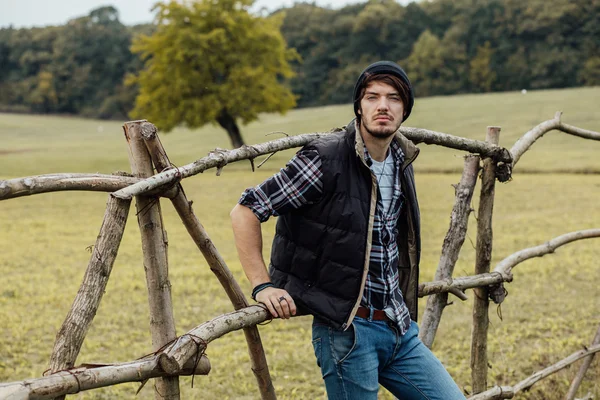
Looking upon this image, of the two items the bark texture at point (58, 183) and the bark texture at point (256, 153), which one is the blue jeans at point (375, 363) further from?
the bark texture at point (58, 183)

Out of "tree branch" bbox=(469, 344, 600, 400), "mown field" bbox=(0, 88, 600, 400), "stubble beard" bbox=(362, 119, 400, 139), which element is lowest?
"mown field" bbox=(0, 88, 600, 400)

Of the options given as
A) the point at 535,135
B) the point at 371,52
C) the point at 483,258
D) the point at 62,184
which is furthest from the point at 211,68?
the point at 371,52

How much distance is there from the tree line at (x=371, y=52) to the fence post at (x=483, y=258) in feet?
197

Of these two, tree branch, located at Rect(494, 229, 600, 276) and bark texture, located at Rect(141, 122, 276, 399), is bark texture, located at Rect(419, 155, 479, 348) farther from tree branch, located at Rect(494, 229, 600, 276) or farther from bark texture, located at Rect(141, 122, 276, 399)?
bark texture, located at Rect(141, 122, 276, 399)

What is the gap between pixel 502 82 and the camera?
6316 cm

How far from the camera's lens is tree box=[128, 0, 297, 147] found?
3159 cm

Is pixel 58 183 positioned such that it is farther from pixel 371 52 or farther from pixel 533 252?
pixel 371 52

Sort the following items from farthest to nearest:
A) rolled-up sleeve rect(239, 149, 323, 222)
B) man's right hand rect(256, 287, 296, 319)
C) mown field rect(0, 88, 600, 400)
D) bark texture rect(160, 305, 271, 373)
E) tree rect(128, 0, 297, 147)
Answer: tree rect(128, 0, 297, 147) → mown field rect(0, 88, 600, 400) → man's right hand rect(256, 287, 296, 319) → rolled-up sleeve rect(239, 149, 323, 222) → bark texture rect(160, 305, 271, 373)

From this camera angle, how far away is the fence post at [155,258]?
277cm

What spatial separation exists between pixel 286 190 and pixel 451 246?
185cm

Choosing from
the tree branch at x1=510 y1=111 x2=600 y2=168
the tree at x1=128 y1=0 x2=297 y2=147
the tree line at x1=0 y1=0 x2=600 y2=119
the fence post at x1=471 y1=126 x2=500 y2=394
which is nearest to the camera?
the fence post at x1=471 y1=126 x2=500 y2=394

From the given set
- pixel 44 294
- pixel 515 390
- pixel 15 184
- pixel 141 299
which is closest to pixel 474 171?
pixel 515 390

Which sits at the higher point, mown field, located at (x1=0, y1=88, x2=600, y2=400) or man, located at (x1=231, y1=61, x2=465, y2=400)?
man, located at (x1=231, y1=61, x2=465, y2=400)

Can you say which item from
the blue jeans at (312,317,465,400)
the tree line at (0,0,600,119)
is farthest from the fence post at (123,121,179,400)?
the tree line at (0,0,600,119)
